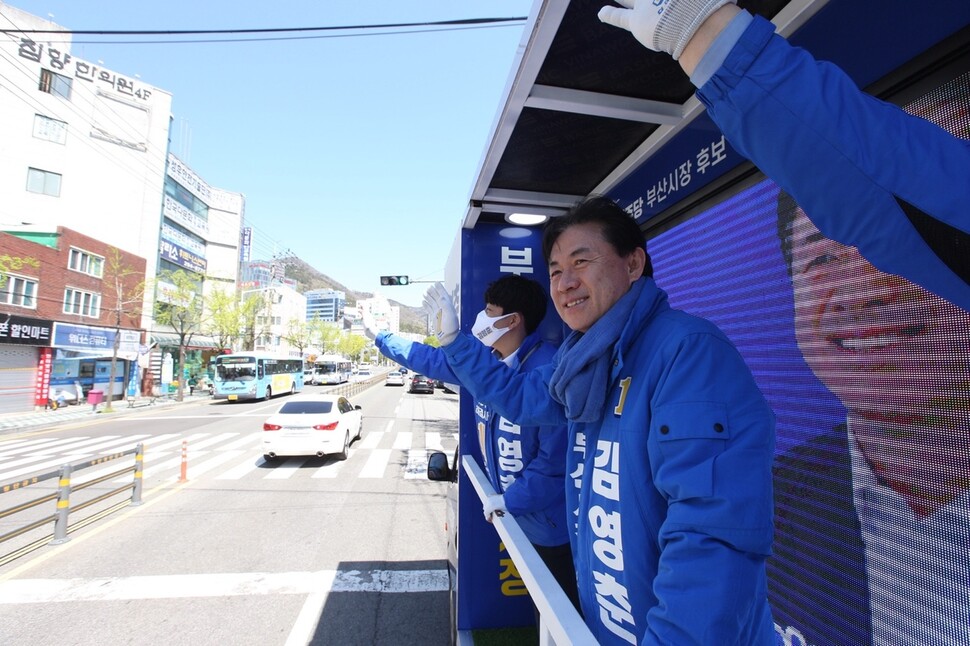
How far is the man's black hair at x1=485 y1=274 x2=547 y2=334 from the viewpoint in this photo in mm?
2443

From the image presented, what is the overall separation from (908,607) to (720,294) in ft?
3.54

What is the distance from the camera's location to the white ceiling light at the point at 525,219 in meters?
3.02

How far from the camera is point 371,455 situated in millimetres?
10969

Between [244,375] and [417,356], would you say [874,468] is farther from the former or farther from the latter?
[244,375]

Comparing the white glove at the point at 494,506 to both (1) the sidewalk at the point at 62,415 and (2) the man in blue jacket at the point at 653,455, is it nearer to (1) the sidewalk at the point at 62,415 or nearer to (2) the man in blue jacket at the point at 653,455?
(2) the man in blue jacket at the point at 653,455

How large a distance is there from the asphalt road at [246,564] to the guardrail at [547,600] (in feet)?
9.92

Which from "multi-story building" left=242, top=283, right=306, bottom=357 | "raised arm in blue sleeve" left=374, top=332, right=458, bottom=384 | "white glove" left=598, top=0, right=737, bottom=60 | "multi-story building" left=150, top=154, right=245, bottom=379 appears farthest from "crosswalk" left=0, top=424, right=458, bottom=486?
"multi-story building" left=242, top=283, right=306, bottom=357

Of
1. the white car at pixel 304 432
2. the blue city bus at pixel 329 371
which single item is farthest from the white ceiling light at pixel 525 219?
the blue city bus at pixel 329 371

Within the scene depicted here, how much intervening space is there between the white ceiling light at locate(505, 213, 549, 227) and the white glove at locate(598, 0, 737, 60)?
2240 mm

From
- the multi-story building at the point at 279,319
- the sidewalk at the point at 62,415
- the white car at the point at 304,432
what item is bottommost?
the sidewalk at the point at 62,415

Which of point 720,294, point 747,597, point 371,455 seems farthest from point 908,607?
point 371,455

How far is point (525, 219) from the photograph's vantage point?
3102 millimetres

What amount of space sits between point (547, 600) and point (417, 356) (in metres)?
1.98

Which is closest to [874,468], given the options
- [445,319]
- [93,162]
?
[445,319]
